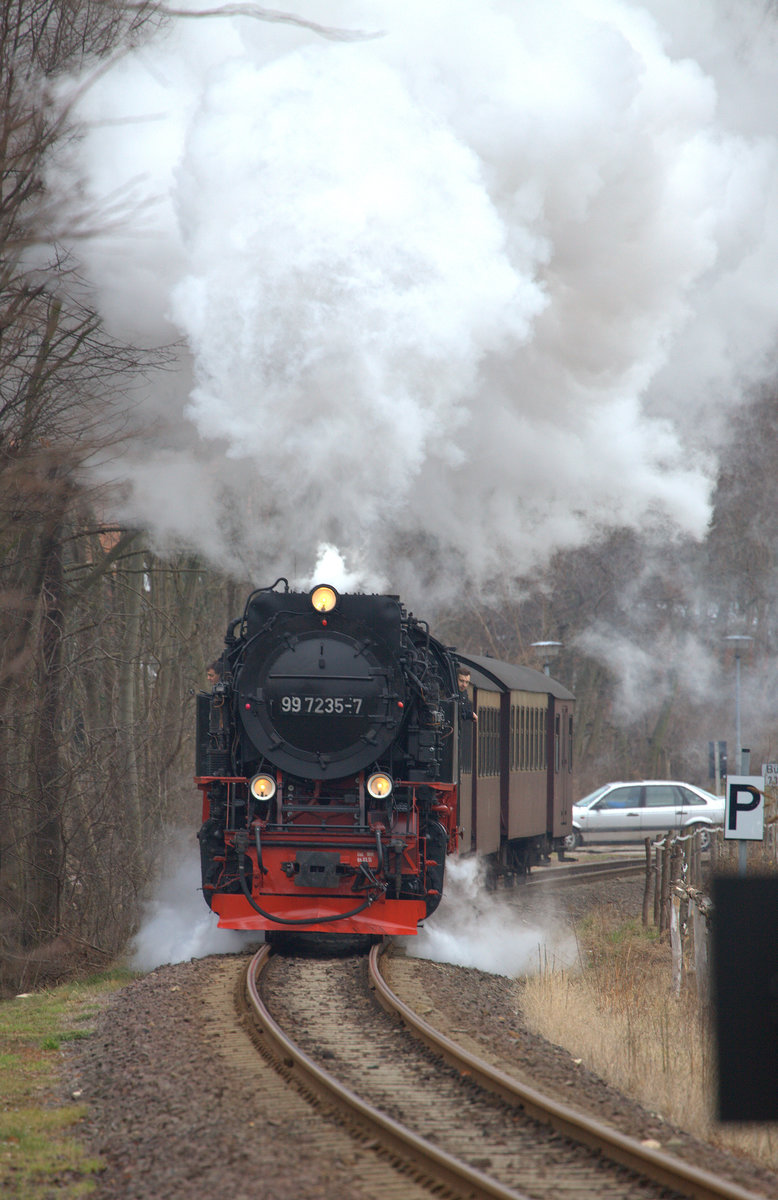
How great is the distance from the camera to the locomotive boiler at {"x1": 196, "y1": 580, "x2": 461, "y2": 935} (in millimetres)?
9570

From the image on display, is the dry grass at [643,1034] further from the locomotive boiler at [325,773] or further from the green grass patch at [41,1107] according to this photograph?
the green grass patch at [41,1107]

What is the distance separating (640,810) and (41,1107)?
20111mm

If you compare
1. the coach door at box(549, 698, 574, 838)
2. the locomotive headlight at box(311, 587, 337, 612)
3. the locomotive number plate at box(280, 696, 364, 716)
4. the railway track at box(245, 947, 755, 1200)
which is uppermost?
the locomotive headlight at box(311, 587, 337, 612)

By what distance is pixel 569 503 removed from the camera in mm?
14328

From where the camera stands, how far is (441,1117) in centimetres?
550

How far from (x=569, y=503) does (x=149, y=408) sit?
498 centimetres

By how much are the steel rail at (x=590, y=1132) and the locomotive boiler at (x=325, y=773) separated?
252 cm

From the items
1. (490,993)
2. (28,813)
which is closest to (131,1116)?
(490,993)

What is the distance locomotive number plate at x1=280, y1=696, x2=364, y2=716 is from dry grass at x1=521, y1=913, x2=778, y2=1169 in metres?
2.41

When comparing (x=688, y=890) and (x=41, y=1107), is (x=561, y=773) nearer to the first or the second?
(x=688, y=890)

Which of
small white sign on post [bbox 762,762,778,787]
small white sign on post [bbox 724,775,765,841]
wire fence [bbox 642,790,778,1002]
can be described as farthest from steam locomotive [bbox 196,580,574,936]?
small white sign on post [bbox 762,762,778,787]

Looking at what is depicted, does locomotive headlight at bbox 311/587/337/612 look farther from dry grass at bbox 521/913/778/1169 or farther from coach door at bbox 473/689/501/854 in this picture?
dry grass at bbox 521/913/778/1169

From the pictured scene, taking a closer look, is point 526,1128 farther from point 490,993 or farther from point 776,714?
point 776,714

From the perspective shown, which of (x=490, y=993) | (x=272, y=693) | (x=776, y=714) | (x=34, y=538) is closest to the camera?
(x=490, y=993)
